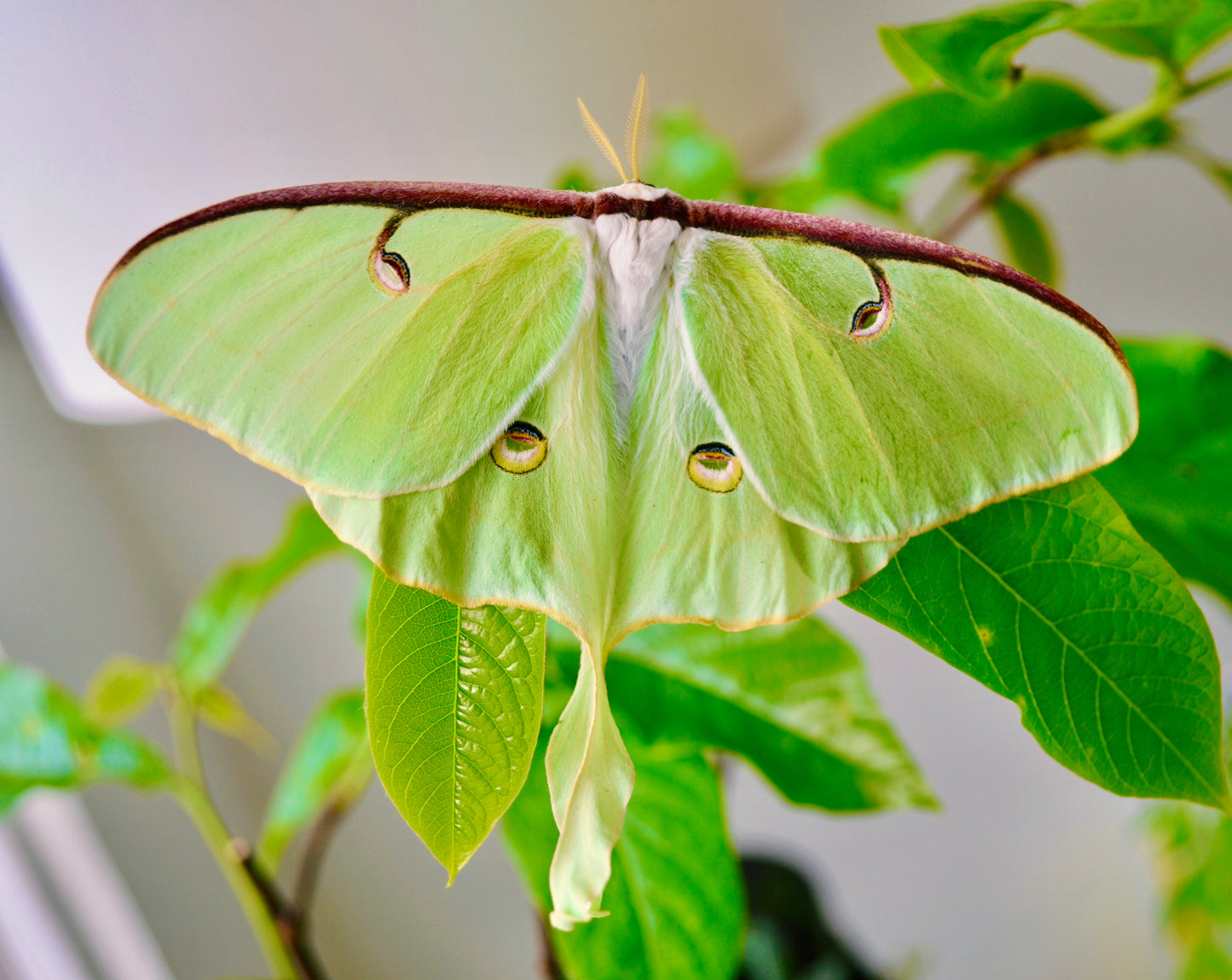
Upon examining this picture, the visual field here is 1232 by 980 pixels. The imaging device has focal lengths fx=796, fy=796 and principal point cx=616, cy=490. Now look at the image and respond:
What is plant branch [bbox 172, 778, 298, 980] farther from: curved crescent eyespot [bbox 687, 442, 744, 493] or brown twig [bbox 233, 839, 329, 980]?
curved crescent eyespot [bbox 687, 442, 744, 493]

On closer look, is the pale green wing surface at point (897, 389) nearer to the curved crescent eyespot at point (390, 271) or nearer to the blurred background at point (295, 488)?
the curved crescent eyespot at point (390, 271)

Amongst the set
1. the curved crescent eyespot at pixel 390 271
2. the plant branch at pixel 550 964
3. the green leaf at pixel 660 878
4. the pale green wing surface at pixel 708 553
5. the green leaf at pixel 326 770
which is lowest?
the plant branch at pixel 550 964

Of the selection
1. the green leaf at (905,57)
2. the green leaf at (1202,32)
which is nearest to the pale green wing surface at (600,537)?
the green leaf at (905,57)

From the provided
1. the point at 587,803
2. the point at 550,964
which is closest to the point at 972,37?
the point at 587,803

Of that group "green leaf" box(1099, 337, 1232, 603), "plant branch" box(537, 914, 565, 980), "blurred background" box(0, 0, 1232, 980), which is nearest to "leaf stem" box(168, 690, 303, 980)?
"blurred background" box(0, 0, 1232, 980)

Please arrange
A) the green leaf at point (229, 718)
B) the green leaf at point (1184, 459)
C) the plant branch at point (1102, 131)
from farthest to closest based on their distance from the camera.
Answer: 1. the green leaf at point (229, 718)
2. the plant branch at point (1102, 131)
3. the green leaf at point (1184, 459)

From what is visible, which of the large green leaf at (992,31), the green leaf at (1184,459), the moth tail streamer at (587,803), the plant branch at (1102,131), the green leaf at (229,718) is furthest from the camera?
the green leaf at (229,718)
